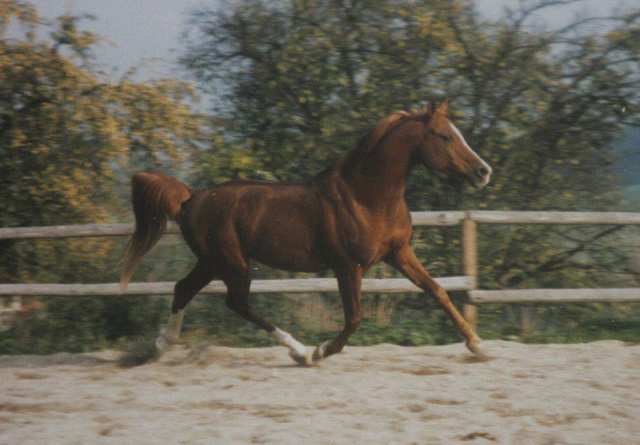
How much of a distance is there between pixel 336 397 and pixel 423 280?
1.35 metres

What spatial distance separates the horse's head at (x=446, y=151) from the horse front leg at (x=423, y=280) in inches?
27.4

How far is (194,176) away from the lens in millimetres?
7625

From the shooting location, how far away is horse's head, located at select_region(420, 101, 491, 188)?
15.3 feet

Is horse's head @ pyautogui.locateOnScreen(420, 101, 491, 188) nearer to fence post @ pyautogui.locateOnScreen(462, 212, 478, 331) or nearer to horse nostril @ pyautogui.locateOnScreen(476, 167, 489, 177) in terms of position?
horse nostril @ pyautogui.locateOnScreen(476, 167, 489, 177)

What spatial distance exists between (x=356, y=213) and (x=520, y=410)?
1714mm

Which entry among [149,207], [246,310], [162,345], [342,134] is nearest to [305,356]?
[246,310]

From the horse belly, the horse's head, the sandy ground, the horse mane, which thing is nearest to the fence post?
the sandy ground

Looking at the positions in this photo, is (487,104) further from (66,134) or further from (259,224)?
(66,134)

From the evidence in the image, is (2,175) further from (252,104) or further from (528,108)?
(528,108)

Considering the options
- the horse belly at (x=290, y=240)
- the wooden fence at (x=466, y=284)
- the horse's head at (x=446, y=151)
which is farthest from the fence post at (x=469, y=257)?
the horse belly at (x=290, y=240)

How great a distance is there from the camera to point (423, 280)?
5.09 m

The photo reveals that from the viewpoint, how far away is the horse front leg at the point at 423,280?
5.04 m

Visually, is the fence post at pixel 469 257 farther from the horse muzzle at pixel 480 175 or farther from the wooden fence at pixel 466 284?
the horse muzzle at pixel 480 175

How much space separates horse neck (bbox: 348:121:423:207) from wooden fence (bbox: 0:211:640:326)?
1363 millimetres
